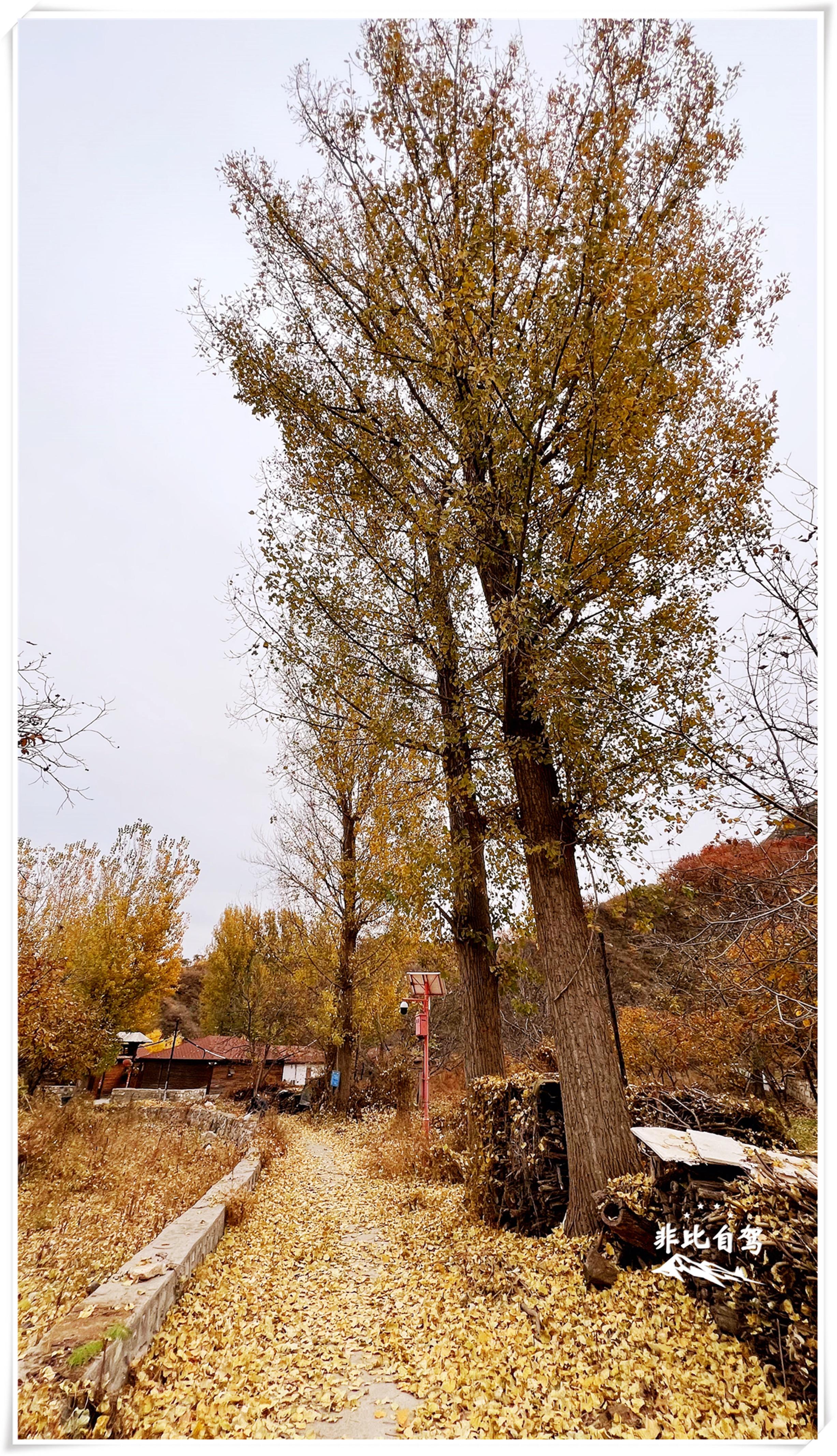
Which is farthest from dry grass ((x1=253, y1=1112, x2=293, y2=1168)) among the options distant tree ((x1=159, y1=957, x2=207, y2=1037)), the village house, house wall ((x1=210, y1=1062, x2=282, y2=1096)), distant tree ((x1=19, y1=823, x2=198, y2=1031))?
distant tree ((x1=159, y1=957, x2=207, y2=1037))

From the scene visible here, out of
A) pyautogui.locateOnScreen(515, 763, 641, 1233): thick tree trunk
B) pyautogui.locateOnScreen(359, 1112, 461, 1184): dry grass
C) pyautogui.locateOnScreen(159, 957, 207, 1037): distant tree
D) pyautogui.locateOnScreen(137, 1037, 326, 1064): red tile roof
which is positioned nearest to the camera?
pyautogui.locateOnScreen(515, 763, 641, 1233): thick tree trunk

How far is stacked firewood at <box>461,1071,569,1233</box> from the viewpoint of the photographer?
3.96 meters

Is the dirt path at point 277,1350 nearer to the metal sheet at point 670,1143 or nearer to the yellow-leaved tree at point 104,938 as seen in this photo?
the metal sheet at point 670,1143

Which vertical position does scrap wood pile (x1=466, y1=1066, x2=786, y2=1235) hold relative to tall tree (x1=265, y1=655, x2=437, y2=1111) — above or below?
below

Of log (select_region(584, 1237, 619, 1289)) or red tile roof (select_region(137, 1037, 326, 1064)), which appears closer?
log (select_region(584, 1237, 619, 1289))

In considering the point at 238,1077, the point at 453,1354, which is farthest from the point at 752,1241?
the point at 238,1077

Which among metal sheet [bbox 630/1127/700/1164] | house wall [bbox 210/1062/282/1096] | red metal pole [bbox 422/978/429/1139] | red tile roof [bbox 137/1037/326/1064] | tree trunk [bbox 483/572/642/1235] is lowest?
house wall [bbox 210/1062/282/1096]

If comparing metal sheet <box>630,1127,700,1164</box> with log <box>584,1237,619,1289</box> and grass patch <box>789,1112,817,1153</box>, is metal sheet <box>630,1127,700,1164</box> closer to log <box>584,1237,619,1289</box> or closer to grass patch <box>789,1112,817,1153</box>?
log <box>584,1237,619,1289</box>

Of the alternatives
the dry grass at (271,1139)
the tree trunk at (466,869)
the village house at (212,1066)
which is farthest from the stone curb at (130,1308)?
the village house at (212,1066)

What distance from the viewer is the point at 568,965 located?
3725 mm

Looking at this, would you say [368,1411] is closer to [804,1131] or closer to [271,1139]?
[804,1131]

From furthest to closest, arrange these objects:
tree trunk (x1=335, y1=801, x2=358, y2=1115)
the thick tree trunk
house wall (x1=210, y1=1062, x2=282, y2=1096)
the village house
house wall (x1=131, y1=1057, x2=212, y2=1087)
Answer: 1. house wall (x1=131, y1=1057, x2=212, y2=1087)
2. the village house
3. house wall (x1=210, y1=1062, x2=282, y2=1096)
4. tree trunk (x1=335, y1=801, x2=358, y2=1115)
5. the thick tree trunk

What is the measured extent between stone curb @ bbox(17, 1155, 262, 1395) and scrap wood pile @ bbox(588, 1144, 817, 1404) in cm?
197

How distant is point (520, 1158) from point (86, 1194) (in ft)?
10.7
